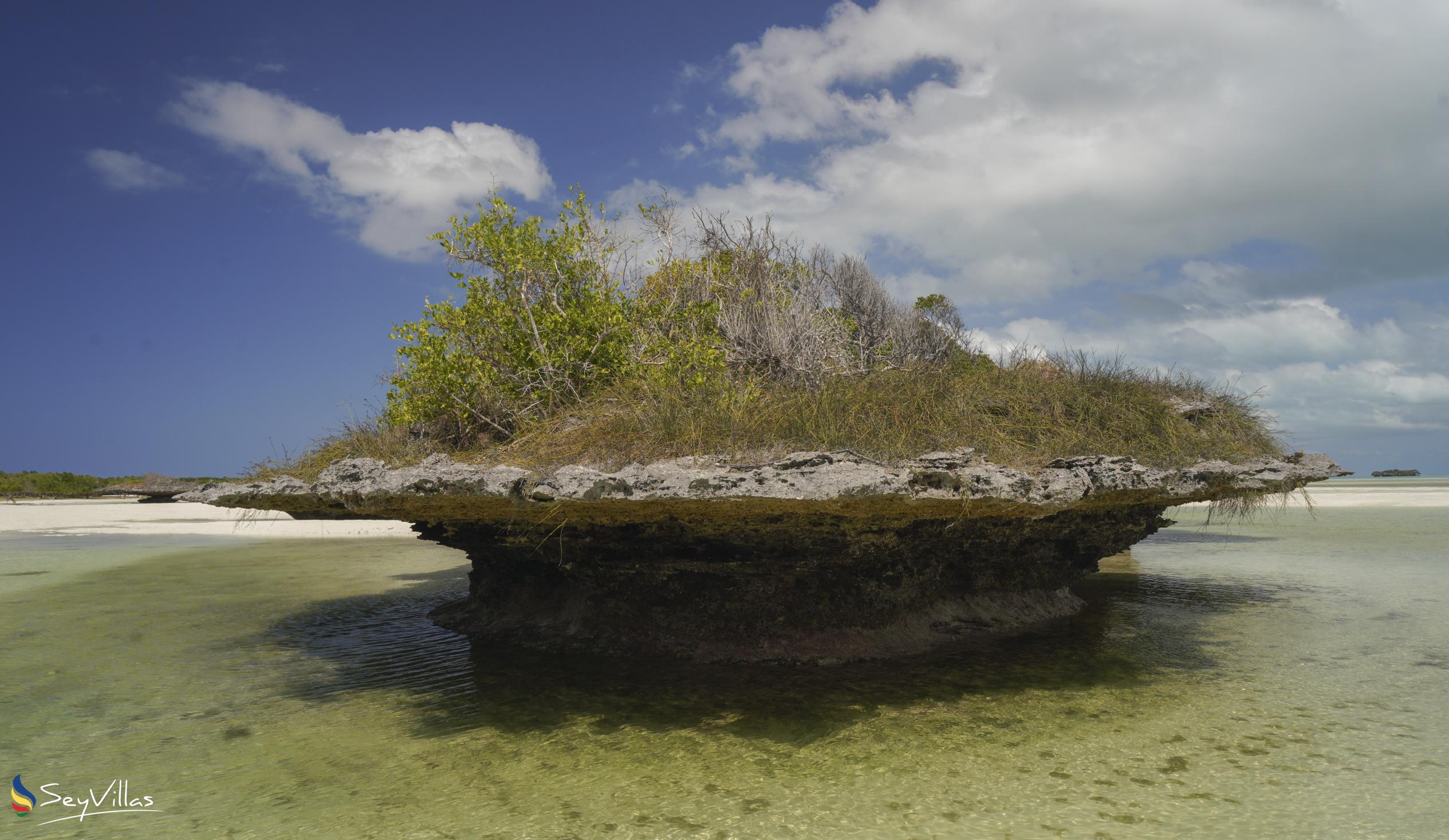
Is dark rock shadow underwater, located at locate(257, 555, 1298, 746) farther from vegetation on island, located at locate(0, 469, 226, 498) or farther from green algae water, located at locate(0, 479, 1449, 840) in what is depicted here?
vegetation on island, located at locate(0, 469, 226, 498)

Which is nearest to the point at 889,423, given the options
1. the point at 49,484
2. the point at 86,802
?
the point at 86,802

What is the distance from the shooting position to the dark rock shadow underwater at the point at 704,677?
6125 mm

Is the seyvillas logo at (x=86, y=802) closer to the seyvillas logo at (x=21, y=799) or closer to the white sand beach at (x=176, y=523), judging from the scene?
the seyvillas logo at (x=21, y=799)

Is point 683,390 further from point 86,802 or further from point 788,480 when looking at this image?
point 86,802

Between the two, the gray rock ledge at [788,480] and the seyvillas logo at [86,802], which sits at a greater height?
the gray rock ledge at [788,480]

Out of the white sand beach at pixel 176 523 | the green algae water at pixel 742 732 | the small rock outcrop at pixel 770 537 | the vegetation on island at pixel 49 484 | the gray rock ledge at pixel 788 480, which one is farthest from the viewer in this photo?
the vegetation on island at pixel 49 484

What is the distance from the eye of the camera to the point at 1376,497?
1401 inches

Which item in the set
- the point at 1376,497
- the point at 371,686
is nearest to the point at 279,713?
the point at 371,686

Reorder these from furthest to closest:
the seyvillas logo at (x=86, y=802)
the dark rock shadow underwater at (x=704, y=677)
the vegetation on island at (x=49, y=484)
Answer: the vegetation on island at (x=49, y=484)
the dark rock shadow underwater at (x=704, y=677)
the seyvillas logo at (x=86, y=802)

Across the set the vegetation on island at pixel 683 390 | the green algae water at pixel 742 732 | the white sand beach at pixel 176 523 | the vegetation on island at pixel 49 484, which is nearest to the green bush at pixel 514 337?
the vegetation on island at pixel 683 390

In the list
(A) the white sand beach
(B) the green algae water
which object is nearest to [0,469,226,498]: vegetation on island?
(A) the white sand beach

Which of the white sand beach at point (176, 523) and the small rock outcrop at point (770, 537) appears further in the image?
→ the white sand beach at point (176, 523)

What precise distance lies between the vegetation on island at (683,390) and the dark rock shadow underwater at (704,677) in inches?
80.9

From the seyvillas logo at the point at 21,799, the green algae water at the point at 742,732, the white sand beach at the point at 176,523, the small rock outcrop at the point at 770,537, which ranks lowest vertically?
the seyvillas logo at the point at 21,799
